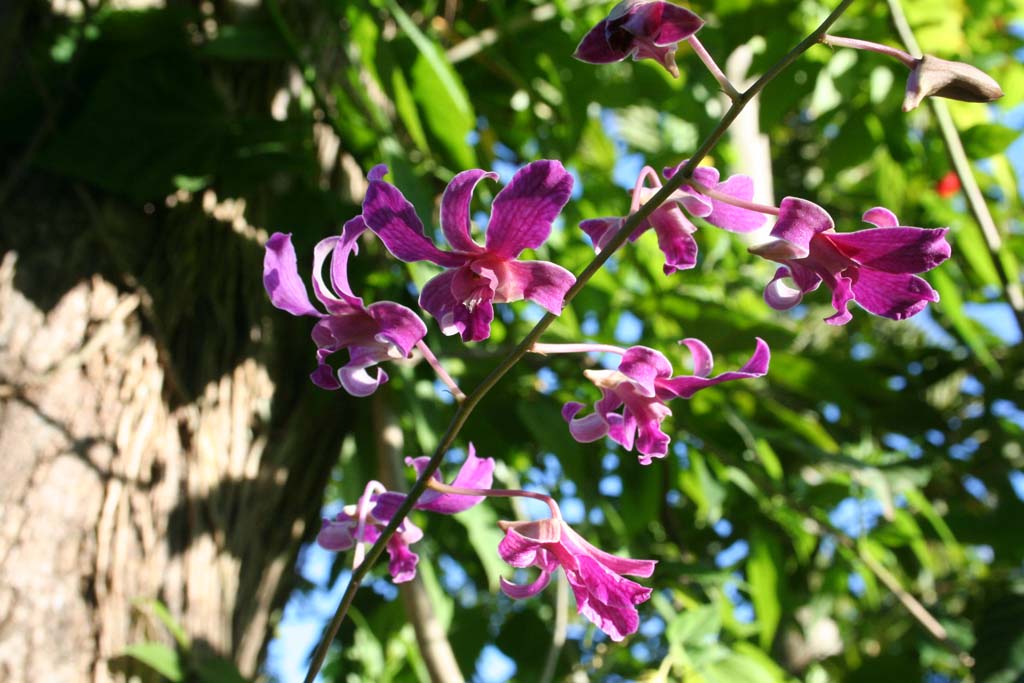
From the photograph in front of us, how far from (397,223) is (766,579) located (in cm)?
119

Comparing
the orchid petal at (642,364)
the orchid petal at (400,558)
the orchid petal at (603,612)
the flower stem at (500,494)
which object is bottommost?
the orchid petal at (400,558)

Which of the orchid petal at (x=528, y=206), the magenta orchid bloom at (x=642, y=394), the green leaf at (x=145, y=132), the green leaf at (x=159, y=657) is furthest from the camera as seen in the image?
the green leaf at (x=145, y=132)

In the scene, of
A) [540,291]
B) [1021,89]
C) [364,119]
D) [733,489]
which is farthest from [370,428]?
[1021,89]

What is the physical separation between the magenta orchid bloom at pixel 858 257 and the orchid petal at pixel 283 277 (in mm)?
255

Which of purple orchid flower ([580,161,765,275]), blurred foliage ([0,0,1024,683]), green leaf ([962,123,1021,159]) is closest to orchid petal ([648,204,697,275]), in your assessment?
purple orchid flower ([580,161,765,275])

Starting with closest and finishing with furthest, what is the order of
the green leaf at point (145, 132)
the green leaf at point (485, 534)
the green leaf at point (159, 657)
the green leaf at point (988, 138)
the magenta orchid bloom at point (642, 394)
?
1. the magenta orchid bloom at point (642, 394)
2. the green leaf at point (159, 657)
3. the green leaf at point (485, 534)
4. the green leaf at point (145, 132)
5. the green leaf at point (988, 138)

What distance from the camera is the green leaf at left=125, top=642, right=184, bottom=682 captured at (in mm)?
1041

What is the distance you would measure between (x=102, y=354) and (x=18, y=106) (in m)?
0.42

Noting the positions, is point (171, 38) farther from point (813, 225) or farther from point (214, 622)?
point (813, 225)

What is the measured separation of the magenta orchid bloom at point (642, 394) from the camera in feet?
1.77

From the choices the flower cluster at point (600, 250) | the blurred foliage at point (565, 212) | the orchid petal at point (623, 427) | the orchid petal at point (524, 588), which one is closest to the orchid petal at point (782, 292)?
the flower cluster at point (600, 250)

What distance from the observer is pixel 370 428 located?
53.7 inches

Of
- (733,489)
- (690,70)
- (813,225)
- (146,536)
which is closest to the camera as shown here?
(813,225)

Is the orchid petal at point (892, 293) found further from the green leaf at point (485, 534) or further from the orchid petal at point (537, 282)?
the green leaf at point (485, 534)
